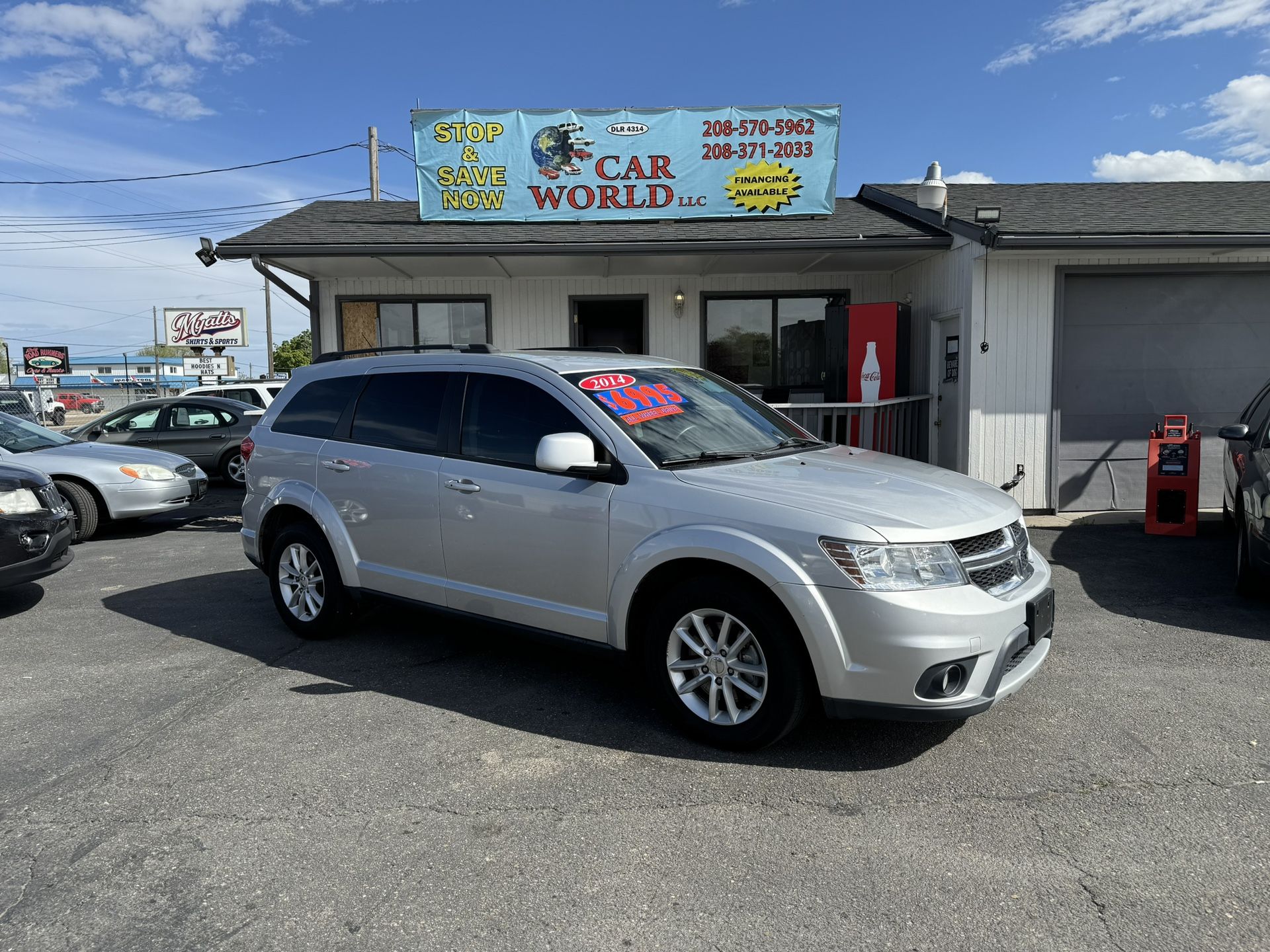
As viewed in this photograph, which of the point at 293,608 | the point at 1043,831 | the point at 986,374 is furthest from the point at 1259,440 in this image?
the point at 293,608

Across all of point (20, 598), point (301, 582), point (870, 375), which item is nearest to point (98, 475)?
point (20, 598)

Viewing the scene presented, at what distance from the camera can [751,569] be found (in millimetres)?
3566

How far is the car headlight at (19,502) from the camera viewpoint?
6.09 metres

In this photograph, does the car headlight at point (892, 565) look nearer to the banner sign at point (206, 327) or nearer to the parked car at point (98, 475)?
the parked car at point (98, 475)

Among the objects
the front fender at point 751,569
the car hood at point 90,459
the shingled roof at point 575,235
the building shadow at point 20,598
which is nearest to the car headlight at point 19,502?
the building shadow at point 20,598

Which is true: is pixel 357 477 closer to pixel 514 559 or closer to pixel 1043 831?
pixel 514 559

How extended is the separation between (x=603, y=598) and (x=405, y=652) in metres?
1.80

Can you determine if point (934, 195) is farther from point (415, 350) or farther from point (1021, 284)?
point (415, 350)

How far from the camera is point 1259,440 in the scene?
6.65 m

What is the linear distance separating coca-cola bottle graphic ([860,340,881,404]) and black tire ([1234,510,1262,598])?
469cm

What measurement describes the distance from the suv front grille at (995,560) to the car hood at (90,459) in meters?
8.99

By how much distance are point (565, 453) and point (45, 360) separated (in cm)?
5268

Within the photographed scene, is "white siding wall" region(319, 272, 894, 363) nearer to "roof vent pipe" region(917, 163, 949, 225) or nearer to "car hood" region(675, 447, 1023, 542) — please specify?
"roof vent pipe" region(917, 163, 949, 225)

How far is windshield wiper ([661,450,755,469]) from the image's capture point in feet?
13.4
